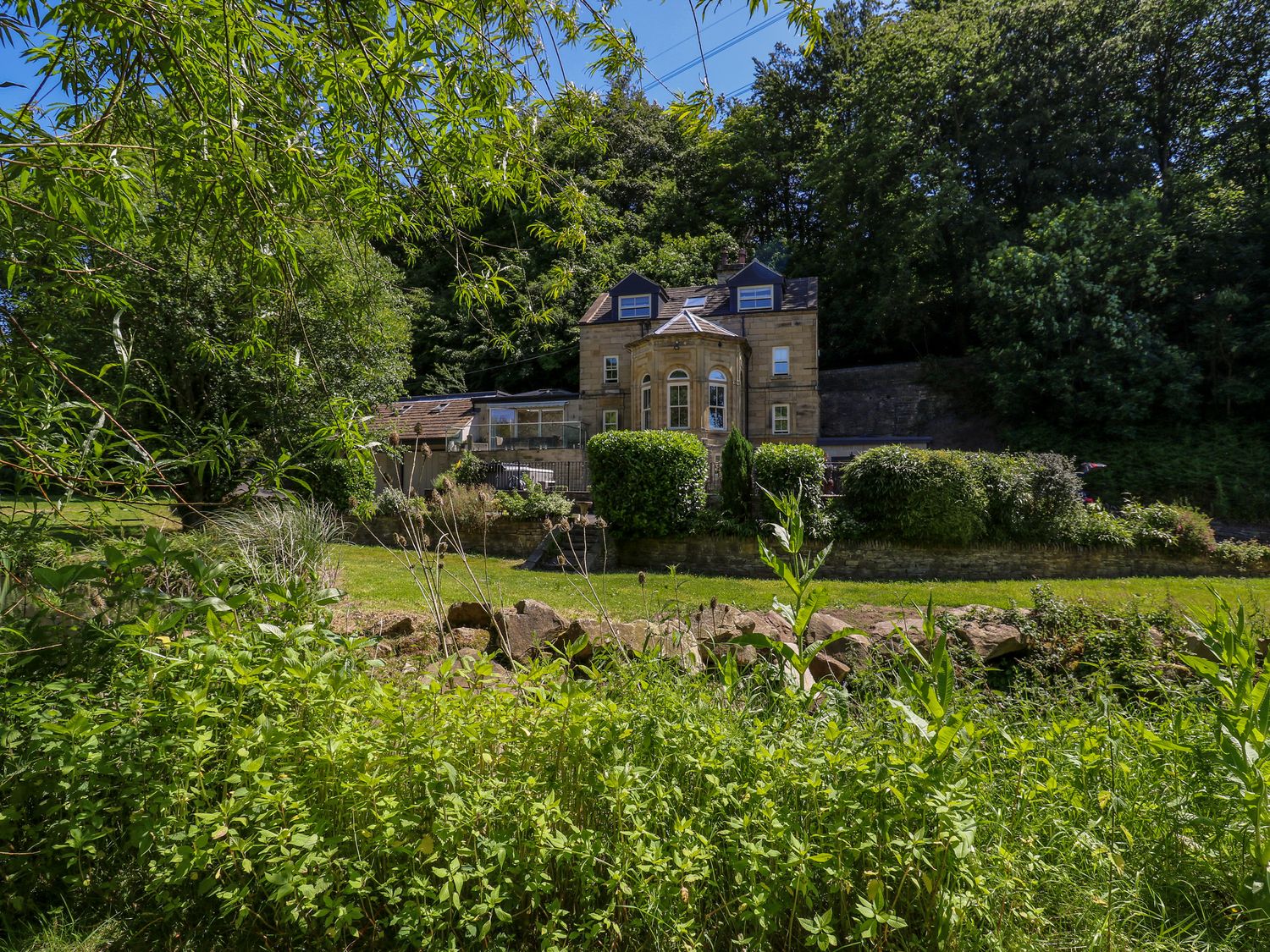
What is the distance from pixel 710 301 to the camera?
86.2ft

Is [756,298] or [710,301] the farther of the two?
[710,301]

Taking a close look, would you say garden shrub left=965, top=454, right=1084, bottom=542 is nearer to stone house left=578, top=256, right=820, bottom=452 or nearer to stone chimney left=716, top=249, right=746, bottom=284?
stone house left=578, top=256, right=820, bottom=452

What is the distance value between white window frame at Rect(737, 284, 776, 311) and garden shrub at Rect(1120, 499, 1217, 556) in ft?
52.9

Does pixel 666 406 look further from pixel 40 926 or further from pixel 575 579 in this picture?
pixel 40 926

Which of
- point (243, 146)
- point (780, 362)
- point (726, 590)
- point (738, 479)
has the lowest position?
point (726, 590)

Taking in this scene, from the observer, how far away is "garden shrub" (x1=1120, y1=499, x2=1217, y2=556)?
10844 mm

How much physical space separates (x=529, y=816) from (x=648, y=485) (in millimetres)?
11112

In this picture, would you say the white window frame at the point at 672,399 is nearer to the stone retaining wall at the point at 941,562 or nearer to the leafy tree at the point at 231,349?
the leafy tree at the point at 231,349

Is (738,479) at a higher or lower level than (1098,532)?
higher

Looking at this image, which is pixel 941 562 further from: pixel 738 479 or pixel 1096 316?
pixel 1096 316

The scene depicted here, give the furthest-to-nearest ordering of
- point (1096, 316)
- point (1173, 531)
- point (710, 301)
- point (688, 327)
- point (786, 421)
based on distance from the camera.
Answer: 1. point (710, 301)
2. point (786, 421)
3. point (688, 327)
4. point (1096, 316)
5. point (1173, 531)

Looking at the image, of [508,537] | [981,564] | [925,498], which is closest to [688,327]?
[508,537]

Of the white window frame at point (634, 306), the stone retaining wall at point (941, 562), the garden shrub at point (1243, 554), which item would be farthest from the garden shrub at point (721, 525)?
the white window frame at point (634, 306)

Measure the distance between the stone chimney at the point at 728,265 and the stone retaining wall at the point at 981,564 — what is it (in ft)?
66.2
